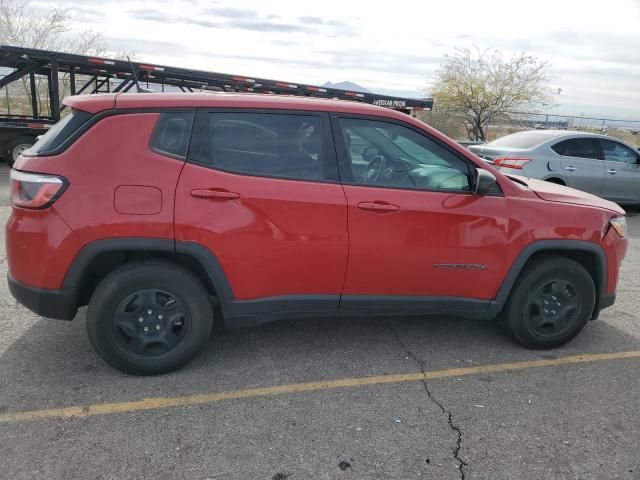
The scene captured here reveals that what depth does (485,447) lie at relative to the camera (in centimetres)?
268

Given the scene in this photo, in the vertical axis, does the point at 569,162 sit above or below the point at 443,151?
below

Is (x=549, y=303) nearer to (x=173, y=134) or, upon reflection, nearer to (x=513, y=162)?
(x=173, y=134)

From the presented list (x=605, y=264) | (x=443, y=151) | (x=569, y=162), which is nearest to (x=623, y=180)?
(x=569, y=162)

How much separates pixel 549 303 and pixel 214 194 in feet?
8.27

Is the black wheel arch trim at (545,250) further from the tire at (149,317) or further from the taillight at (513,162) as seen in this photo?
the taillight at (513,162)

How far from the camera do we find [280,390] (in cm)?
312

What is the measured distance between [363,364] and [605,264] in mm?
1938

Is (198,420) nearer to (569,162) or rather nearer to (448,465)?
(448,465)

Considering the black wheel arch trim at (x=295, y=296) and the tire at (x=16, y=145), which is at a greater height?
the black wheel arch trim at (x=295, y=296)

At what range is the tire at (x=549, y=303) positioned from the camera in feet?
12.0

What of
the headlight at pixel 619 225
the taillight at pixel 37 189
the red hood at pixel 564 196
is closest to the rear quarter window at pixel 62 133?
the taillight at pixel 37 189

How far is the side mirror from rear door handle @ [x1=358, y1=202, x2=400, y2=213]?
22.3 inches

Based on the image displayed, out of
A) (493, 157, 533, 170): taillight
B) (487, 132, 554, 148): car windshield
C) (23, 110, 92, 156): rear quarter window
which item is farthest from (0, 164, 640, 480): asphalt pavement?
(487, 132, 554, 148): car windshield

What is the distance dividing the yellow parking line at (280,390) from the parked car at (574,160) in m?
5.33
